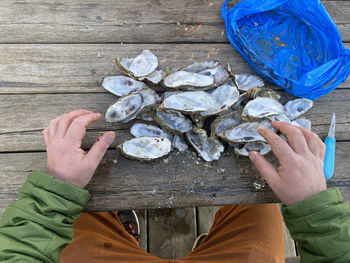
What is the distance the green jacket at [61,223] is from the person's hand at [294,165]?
0.04m

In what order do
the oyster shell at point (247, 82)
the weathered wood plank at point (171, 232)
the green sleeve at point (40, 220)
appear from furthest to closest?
the weathered wood plank at point (171, 232)
the oyster shell at point (247, 82)
the green sleeve at point (40, 220)

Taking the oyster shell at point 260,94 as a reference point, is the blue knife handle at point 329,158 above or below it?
below

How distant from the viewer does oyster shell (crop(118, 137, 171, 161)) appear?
1044 millimetres

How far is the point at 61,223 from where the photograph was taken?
898 millimetres

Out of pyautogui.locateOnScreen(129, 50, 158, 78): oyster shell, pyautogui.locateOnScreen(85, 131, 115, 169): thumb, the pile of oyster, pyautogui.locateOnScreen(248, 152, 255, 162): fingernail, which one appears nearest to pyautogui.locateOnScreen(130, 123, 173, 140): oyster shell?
the pile of oyster

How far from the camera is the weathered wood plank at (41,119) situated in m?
1.09

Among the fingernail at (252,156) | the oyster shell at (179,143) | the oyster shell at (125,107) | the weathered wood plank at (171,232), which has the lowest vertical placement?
the weathered wood plank at (171,232)

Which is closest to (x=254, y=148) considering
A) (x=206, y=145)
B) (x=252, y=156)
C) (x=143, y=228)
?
(x=252, y=156)

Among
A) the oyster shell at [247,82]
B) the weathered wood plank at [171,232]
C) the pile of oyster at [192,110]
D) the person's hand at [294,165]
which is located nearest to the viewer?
the person's hand at [294,165]

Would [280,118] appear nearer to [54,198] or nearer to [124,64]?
[124,64]

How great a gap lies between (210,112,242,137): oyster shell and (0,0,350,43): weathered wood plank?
40 cm

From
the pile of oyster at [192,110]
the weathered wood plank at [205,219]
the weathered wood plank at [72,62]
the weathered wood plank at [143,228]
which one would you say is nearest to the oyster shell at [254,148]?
the pile of oyster at [192,110]

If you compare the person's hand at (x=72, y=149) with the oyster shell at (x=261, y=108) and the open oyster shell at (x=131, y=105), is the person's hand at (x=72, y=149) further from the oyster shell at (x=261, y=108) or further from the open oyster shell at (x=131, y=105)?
the oyster shell at (x=261, y=108)

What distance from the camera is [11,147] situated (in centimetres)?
108
